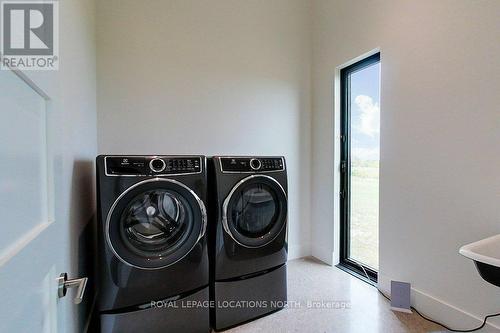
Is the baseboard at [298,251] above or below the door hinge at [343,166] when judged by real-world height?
below

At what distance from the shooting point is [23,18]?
496 millimetres

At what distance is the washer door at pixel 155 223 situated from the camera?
1.16 meters

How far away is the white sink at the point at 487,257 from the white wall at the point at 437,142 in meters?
0.24

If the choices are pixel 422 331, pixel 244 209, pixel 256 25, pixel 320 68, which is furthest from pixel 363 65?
pixel 422 331

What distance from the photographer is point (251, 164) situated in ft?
4.99

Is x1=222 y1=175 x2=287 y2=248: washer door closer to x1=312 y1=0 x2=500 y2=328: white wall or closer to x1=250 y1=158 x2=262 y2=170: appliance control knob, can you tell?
x1=250 y1=158 x2=262 y2=170: appliance control knob

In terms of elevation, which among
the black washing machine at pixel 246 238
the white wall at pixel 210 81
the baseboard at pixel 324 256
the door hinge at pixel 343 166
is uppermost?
the white wall at pixel 210 81

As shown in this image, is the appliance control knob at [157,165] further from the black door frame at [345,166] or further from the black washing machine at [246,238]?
the black door frame at [345,166]

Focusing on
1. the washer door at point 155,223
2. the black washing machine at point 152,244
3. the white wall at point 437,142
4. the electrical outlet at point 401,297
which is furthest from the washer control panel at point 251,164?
the electrical outlet at point 401,297

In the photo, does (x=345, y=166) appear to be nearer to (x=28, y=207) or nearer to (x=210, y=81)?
(x=210, y=81)

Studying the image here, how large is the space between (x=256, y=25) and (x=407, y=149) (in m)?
1.73

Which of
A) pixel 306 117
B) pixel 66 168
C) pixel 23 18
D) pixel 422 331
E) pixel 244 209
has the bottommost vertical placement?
pixel 422 331

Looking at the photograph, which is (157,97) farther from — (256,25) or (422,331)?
(422,331)

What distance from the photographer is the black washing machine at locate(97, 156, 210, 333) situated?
1.14 metres
